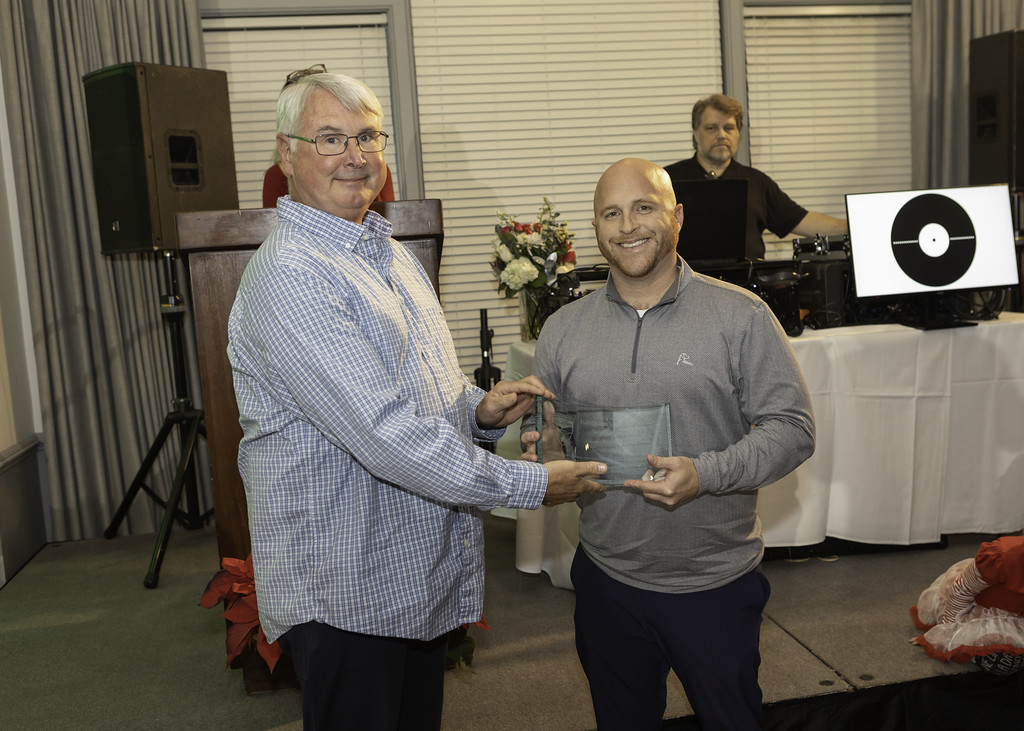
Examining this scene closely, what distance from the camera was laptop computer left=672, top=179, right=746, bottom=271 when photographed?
10.4 feet

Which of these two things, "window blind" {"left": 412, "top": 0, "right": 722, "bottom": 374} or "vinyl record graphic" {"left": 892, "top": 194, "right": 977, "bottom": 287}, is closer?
"vinyl record graphic" {"left": 892, "top": 194, "right": 977, "bottom": 287}

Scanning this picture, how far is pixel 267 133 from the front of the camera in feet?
15.4

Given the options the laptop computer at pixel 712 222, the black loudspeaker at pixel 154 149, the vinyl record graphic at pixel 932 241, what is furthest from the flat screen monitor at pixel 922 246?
the black loudspeaker at pixel 154 149

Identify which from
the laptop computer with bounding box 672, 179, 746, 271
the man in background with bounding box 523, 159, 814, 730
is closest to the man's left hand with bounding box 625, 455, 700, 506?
the man in background with bounding box 523, 159, 814, 730

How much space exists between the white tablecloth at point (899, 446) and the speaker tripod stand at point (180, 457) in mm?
1560

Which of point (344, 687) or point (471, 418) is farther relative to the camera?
point (471, 418)

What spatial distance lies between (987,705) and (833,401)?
3.91 ft

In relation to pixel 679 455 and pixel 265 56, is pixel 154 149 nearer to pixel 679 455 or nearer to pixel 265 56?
pixel 265 56

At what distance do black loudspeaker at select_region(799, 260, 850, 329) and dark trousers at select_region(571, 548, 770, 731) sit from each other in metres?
2.06

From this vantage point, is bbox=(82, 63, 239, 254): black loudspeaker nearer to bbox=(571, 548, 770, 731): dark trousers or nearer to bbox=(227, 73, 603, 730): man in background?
bbox=(227, 73, 603, 730): man in background

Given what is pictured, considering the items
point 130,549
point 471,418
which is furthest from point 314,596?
point 130,549

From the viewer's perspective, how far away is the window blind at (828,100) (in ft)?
17.2

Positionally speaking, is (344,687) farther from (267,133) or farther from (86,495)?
(267,133)

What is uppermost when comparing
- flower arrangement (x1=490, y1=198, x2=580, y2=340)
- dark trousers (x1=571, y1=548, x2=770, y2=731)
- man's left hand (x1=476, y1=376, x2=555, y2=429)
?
flower arrangement (x1=490, y1=198, x2=580, y2=340)
